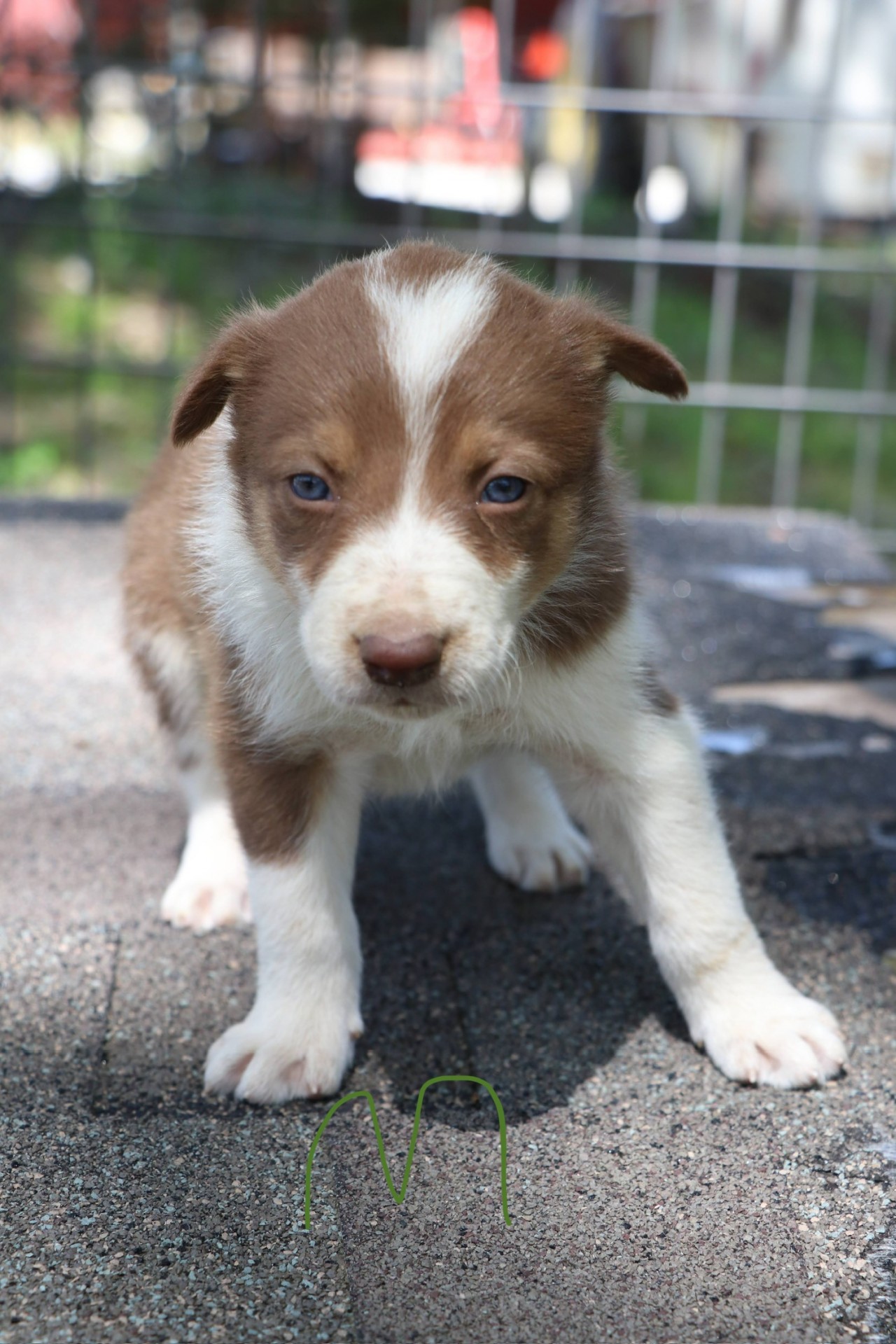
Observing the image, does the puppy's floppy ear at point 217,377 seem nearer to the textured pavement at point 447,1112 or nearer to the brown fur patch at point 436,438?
the brown fur patch at point 436,438

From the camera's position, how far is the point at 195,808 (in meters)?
3.27

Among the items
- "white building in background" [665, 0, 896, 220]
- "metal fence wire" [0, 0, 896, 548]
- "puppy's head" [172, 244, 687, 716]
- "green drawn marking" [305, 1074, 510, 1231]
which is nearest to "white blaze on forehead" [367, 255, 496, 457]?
"puppy's head" [172, 244, 687, 716]

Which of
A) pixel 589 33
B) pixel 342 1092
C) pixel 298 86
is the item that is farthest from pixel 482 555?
pixel 298 86

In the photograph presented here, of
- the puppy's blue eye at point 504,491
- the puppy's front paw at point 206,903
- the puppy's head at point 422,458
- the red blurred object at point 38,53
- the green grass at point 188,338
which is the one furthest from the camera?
the green grass at point 188,338

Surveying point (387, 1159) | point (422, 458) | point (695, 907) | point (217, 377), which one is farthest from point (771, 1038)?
point (217, 377)

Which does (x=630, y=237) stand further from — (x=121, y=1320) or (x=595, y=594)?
(x=121, y=1320)

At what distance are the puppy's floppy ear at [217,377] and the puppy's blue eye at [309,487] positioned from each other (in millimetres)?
310

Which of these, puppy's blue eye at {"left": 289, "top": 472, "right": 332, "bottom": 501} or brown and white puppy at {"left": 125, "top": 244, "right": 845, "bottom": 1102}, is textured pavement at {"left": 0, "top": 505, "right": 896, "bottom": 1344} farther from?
puppy's blue eye at {"left": 289, "top": 472, "right": 332, "bottom": 501}

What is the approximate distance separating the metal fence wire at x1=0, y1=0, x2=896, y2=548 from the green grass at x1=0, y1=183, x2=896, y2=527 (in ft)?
0.09

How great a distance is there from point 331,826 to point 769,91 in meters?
7.82

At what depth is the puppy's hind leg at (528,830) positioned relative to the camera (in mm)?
3176

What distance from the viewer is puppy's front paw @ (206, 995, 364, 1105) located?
95.8 inches

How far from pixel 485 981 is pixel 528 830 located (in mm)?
502

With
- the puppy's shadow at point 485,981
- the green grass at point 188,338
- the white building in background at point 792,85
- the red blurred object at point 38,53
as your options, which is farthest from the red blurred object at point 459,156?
the puppy's shadow at point 485,981
